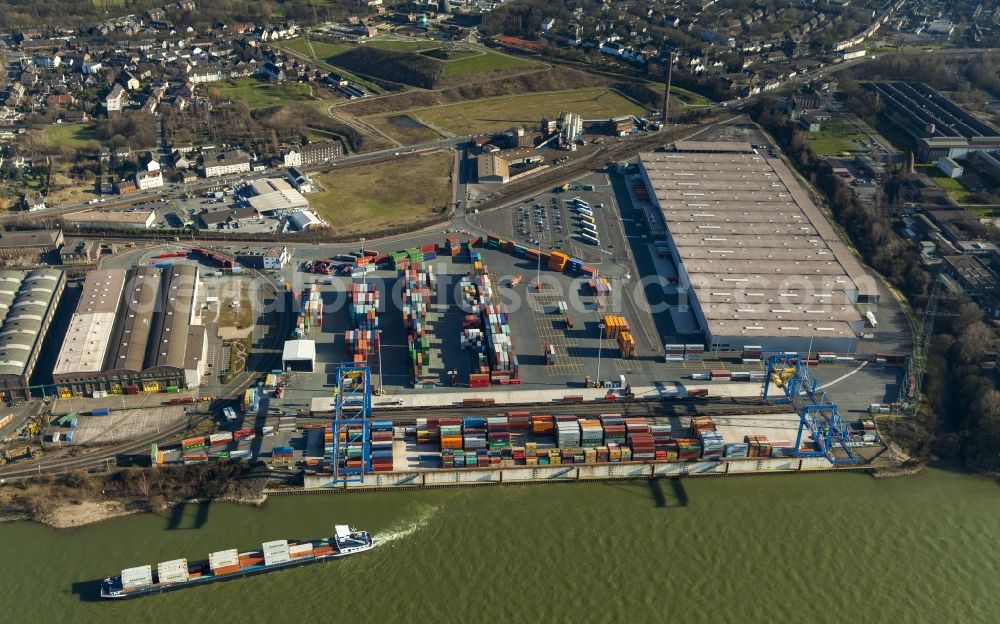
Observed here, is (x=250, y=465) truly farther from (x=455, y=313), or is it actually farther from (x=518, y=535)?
(x=455, y=313)

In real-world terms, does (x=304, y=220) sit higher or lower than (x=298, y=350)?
higher

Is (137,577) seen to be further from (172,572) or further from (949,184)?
(949,184)

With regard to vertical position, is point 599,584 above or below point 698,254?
below

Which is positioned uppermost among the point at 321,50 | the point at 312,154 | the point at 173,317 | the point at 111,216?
the point at 321,50

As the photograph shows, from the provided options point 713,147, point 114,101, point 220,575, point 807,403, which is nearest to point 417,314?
point 220,575

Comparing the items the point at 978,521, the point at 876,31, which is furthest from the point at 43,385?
the point at 876,31

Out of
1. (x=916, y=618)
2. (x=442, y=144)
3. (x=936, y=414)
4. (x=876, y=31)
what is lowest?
(x=916, y=618)

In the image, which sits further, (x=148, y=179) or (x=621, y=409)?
(x=148, y=179)

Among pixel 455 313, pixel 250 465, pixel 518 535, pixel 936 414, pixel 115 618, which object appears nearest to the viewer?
pixel 115 618

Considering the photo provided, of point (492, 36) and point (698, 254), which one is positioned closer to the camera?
point (698, 254)
